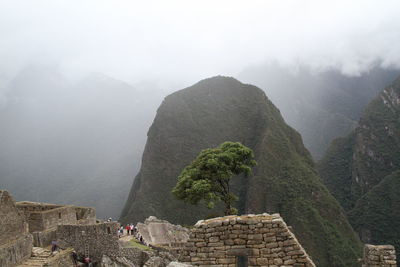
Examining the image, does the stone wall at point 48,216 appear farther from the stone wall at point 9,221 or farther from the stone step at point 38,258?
the stone step at point 38,258

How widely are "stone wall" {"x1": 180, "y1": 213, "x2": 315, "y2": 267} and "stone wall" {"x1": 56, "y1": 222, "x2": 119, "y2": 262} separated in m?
9.50

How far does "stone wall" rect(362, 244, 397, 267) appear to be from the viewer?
6777 mm

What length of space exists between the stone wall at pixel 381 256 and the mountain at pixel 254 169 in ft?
227

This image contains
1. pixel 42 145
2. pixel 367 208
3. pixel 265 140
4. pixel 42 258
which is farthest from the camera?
pixel 367 208

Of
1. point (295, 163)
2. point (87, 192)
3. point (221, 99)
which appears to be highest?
point (221, 99)

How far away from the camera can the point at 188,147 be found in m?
118

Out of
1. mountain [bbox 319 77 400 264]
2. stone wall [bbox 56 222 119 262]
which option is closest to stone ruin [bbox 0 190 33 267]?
stone wall [bbox 56 222 119 262]

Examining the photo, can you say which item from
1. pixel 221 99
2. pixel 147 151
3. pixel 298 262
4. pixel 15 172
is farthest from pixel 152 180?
pixel 298 262

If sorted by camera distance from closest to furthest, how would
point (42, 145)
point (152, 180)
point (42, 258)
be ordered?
point (42, 258) → point (42, 145) → point (152, 180)

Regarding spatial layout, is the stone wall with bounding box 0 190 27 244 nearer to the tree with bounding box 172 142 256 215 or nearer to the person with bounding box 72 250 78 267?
the person with bounding box 72 250 78 267

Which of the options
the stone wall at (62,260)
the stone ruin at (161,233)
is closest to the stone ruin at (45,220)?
the stone wall at (62,260)

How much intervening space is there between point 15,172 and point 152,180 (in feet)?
124

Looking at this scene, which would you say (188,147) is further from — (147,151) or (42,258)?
(42,258)

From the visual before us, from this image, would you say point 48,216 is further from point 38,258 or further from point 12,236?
point 38,258
